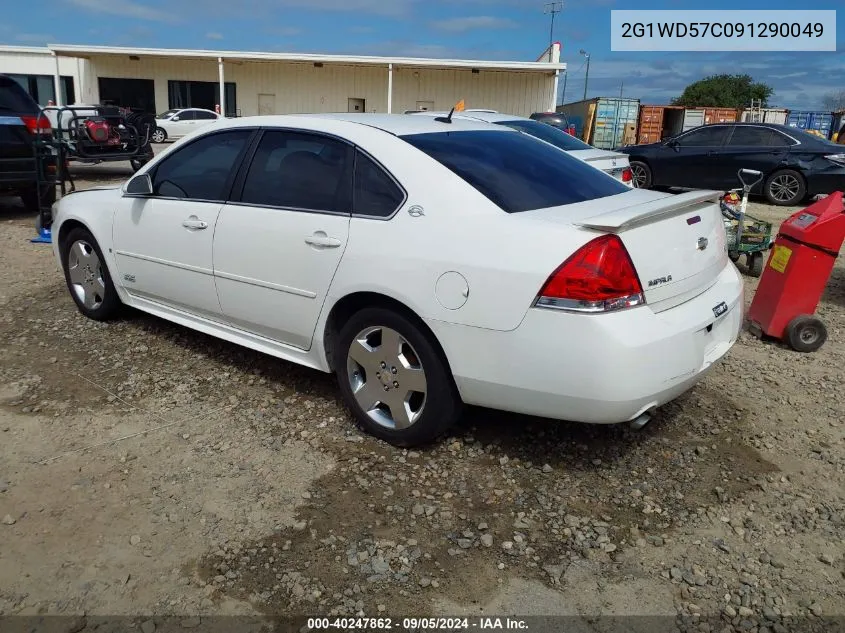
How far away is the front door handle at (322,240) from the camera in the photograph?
3389 millimetres

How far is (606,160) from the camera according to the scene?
8.21m

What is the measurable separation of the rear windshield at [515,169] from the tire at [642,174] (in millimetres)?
10919

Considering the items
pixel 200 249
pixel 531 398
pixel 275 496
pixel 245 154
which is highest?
pixel 245 154

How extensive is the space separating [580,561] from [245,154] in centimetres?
279

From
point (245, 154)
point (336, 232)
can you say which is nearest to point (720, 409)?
point (336, 232)

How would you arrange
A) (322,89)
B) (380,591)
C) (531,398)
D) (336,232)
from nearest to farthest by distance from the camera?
(380,591)
(531,398)
(336,232)
(322,89)

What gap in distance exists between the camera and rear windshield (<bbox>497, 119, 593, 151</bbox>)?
910cm

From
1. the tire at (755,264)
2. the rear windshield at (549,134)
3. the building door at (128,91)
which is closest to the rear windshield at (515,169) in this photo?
the tire at (755,264)

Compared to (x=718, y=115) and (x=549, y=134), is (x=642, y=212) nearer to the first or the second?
(x=549, y=134)

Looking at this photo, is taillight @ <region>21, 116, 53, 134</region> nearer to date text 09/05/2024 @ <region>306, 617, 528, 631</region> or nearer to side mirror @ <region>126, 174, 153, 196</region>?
side mirror @ <region>126, 174, 153, 196</region>

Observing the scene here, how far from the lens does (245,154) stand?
3.98 m

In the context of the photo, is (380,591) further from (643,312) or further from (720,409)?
(720,409)

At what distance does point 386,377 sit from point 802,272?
10.9 ft

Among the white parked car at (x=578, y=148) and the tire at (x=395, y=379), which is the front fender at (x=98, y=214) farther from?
the white parked car at (x=578, y=148)
